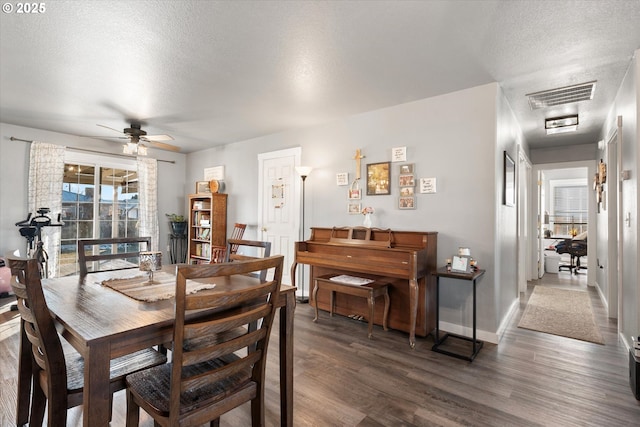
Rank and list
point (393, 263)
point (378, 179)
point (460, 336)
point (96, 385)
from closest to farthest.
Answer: point (96, 385), point (393, 263), point (460, 336), point (378, 179)

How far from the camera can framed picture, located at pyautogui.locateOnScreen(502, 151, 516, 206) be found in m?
3.34

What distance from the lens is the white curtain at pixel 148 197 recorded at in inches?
235

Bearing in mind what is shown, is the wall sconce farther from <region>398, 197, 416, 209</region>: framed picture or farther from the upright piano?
the upright piano

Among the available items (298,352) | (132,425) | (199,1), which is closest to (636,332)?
(298,352)

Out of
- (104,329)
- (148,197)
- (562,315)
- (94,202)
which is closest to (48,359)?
(104,329)

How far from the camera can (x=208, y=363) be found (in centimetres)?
149

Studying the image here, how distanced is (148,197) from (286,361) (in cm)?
554

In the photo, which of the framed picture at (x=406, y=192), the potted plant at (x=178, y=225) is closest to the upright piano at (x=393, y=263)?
the framed picture at (x=406, y=192)

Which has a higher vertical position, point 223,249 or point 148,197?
point 148,197

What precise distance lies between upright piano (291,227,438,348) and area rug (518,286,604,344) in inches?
53.0

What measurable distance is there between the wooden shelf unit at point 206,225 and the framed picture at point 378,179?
3.08 metres

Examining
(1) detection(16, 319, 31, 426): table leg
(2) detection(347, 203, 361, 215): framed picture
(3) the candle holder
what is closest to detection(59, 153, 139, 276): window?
(1) detection(16, 319, 31, 426): table leg

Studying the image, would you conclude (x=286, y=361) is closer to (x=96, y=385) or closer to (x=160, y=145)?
(x=96, y=385)

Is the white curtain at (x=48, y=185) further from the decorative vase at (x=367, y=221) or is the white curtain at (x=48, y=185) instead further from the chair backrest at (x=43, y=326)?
the decorative vase at (x=367, y=221)
